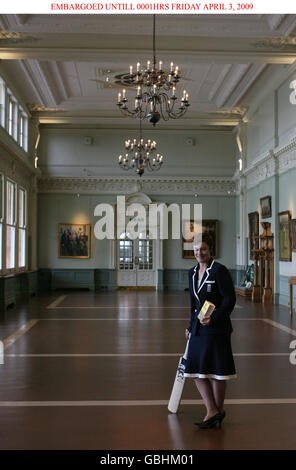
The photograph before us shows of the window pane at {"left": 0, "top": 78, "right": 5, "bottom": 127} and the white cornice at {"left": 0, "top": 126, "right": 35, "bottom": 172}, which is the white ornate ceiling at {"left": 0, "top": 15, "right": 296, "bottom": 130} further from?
the white cornice at {"left": 0, "top": 126, "right": 35, "bottom": 172}

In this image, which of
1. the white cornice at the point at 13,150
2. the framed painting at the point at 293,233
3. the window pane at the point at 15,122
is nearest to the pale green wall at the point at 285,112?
the framed painting at the point at 293,233

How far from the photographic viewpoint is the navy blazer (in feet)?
15.2

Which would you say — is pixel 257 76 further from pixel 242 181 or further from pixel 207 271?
pixel 207 271

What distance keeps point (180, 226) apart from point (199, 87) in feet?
20.9

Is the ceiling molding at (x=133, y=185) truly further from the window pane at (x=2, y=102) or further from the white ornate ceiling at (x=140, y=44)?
the window pane at (x=2, y=102)

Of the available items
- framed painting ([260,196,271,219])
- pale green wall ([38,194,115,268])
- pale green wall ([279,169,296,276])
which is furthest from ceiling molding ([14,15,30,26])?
pale green wall ([38,194,115,268])

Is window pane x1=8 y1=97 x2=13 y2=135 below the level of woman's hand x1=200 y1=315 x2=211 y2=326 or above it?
above

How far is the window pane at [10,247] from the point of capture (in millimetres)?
15711

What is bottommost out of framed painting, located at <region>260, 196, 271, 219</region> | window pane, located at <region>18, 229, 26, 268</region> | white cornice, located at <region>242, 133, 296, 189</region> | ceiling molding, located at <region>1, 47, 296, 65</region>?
window pane, located at <region>18, 229, 26, 268</region>

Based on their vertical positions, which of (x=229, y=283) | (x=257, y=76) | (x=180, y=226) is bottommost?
(x=229, y=283)

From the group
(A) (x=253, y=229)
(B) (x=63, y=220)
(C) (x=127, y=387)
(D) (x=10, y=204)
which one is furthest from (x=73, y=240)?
(C) (x=127, y=387)

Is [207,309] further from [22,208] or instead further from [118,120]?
[118,120]
